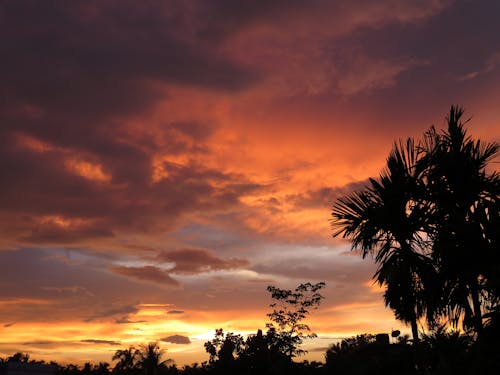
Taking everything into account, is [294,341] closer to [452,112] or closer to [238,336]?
[238,336]

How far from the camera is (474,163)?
60.2 feet

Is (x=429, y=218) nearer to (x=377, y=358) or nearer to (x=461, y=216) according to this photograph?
(x=461, y=216)

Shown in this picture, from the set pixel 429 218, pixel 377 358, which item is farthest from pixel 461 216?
pixel 377 358

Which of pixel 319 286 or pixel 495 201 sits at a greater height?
pixel 319 286

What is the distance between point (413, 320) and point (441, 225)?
10.3 feet

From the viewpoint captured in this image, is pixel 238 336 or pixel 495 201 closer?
pixel 495 201

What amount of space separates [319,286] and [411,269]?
1285 inches

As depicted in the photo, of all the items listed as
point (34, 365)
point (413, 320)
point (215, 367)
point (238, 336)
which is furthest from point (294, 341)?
point (34, 365)

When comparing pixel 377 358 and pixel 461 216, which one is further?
pixel 377 358

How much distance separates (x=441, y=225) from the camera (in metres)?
17.9

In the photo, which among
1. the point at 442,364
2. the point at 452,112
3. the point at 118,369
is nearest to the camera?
the point at 442,364

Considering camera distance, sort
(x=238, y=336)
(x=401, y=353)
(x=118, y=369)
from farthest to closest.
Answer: (x=118, y=369) < (x=238, y=336) < (x=401, y=353)

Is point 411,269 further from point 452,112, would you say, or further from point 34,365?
point 34,365

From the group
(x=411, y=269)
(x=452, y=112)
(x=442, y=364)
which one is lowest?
(x=442, y=364)
